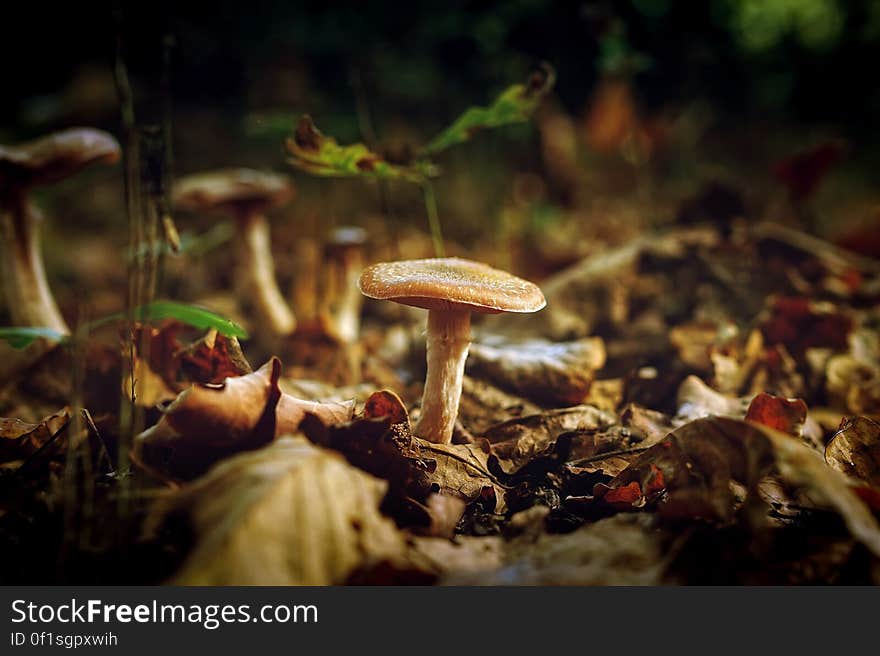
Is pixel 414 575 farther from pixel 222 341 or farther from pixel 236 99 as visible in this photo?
pixel 236 99

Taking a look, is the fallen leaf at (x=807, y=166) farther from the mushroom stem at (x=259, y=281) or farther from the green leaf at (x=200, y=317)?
the green leaf at (x=200, y=317)

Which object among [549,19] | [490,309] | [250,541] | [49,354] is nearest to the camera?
[250,541]

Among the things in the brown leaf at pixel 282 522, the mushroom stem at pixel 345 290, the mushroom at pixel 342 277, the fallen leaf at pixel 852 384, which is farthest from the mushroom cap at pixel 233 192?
the fallen leaf at pixel 852 384

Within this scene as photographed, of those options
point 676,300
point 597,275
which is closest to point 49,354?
point 597,275

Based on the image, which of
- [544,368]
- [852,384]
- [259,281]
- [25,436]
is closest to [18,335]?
[25,436]

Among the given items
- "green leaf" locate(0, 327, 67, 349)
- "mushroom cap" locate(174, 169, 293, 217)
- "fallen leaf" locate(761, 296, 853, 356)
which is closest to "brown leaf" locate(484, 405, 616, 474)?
"fallen leaf" locate(761, 296, 853, 356)
